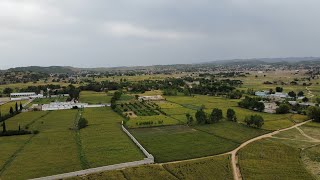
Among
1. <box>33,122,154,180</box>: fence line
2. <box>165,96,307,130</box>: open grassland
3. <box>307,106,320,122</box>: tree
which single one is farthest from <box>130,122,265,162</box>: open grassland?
<box>307,106,320,122</box>: tree

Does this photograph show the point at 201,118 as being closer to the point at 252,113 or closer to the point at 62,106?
the point at 252,113

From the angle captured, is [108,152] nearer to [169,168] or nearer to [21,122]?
[169,168]

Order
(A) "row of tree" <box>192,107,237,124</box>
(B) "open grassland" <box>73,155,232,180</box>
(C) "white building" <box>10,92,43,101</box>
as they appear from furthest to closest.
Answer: (C) "white building" <box>10,92,43,101</box>, (A) "row of tree" <box>192,107,237,124</box>, (B) "open grassland" <box>73,155,232,180</box>

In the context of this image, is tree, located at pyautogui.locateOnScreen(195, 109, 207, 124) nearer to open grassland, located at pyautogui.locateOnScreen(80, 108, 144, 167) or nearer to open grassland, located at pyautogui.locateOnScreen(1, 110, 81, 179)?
open grassland, located at pyautogui.locateOnScreen(80, 108, 144, 167)

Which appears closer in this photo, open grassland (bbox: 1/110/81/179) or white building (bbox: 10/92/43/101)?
open grassland (bbox: 1/110/81/179)

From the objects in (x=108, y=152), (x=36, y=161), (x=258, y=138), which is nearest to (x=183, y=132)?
(x=258, y=138)

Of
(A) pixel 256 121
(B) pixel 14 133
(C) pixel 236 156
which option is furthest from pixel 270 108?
(B) pixel 14 133

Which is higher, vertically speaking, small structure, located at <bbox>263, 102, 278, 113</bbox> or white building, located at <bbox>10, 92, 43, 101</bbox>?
white building, located at <bbox>10, 92, 43, 101</bbox>
